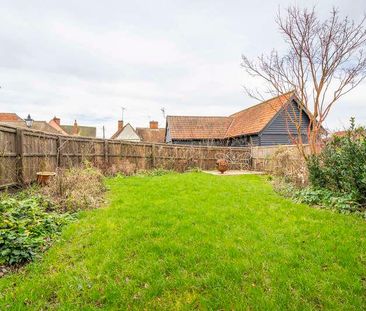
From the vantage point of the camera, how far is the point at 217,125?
83.0 ft

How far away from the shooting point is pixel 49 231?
412cm

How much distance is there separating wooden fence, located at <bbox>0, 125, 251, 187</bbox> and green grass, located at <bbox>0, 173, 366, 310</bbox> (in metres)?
3.43

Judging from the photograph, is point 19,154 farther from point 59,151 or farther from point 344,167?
point 344,167

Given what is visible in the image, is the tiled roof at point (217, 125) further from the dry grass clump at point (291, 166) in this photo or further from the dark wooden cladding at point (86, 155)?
the dry grass clump at point (291, 166)

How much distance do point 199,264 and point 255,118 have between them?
19319 mm

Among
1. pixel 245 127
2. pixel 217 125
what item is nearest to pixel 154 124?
pixel 217 125

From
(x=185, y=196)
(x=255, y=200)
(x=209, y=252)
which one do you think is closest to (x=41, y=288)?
A: (x=209, y=252)

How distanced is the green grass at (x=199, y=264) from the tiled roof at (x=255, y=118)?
48.1 ft

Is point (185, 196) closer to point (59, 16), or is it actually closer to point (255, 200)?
point (255, 200)

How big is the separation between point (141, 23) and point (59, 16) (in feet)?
9.93

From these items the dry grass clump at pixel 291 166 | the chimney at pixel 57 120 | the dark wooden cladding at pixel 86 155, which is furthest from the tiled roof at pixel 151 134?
the dry grass clump at pixel 291 166

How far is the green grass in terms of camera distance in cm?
246

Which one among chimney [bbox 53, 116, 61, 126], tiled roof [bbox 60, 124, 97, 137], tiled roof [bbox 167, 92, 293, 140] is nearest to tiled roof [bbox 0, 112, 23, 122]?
chimney [bbox 53, 116, 61, 126]

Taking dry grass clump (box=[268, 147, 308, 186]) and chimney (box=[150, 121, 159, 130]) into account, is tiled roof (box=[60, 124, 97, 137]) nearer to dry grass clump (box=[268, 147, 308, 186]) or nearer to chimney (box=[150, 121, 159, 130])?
chimney (box=[150, 121, 159, 130])
